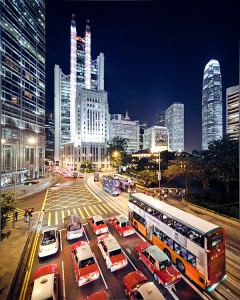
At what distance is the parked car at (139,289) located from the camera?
23.6 ft

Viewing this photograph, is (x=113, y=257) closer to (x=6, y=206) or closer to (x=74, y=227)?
(x=74, y=227)

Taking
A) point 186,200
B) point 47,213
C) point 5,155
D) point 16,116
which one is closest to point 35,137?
point 16,116

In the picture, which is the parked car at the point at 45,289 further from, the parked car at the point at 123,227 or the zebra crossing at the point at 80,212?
the zebra crossing at the point at 80,212

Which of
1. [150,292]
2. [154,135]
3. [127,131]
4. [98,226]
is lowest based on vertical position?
[98,226]

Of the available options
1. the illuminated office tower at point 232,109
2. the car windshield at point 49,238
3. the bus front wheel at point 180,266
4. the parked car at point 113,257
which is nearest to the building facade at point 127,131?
the illuminated office tower at point 232,109

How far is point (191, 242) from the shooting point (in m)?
9.28

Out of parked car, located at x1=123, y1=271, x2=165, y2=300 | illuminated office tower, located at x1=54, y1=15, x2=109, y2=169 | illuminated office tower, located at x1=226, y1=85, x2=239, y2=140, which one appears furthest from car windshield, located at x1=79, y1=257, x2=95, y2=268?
illuminated office tower, located at x1=226, y1=85, x2=239, y2=140

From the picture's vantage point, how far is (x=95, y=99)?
9262 centimetres

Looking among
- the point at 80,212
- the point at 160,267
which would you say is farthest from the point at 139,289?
the point at 80,212

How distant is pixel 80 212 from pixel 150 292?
15824mm

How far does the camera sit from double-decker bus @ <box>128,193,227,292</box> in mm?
8430

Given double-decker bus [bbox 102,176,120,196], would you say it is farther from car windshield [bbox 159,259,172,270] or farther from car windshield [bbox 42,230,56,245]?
car windshield [bbox 159,259,172,270]

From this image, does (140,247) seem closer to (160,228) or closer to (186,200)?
(160,228)

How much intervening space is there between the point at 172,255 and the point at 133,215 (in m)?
6.23
